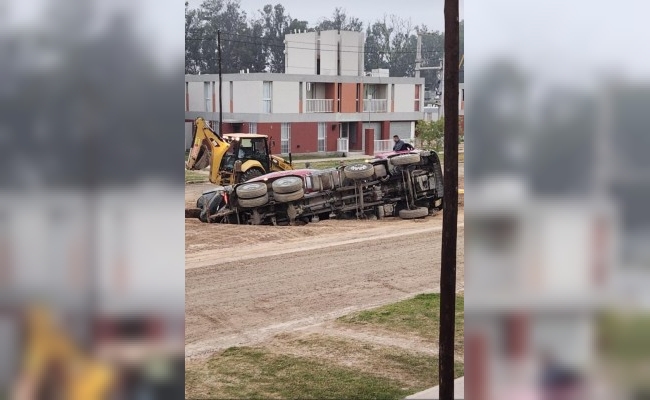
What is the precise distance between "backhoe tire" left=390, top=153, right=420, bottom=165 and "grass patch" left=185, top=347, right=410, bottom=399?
4.12 meters

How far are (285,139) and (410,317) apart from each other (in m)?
9.30

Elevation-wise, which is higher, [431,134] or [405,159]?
[431,134]

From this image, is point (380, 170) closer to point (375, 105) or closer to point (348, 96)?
point (348, 96)

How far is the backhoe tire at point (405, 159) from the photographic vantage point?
8.27 m

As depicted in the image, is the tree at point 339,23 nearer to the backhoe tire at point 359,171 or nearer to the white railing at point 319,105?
the white railing at point 319,105

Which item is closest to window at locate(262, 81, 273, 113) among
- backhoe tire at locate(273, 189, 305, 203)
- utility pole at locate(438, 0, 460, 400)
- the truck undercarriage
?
the truck undercarriage

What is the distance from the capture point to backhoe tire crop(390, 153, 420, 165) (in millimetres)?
8266

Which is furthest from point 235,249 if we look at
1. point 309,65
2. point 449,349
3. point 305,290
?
point 309,65

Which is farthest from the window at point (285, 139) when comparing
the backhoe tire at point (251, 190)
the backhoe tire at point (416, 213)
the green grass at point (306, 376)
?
the green grass at point (306, 376)

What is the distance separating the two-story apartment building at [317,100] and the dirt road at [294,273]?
522cm
